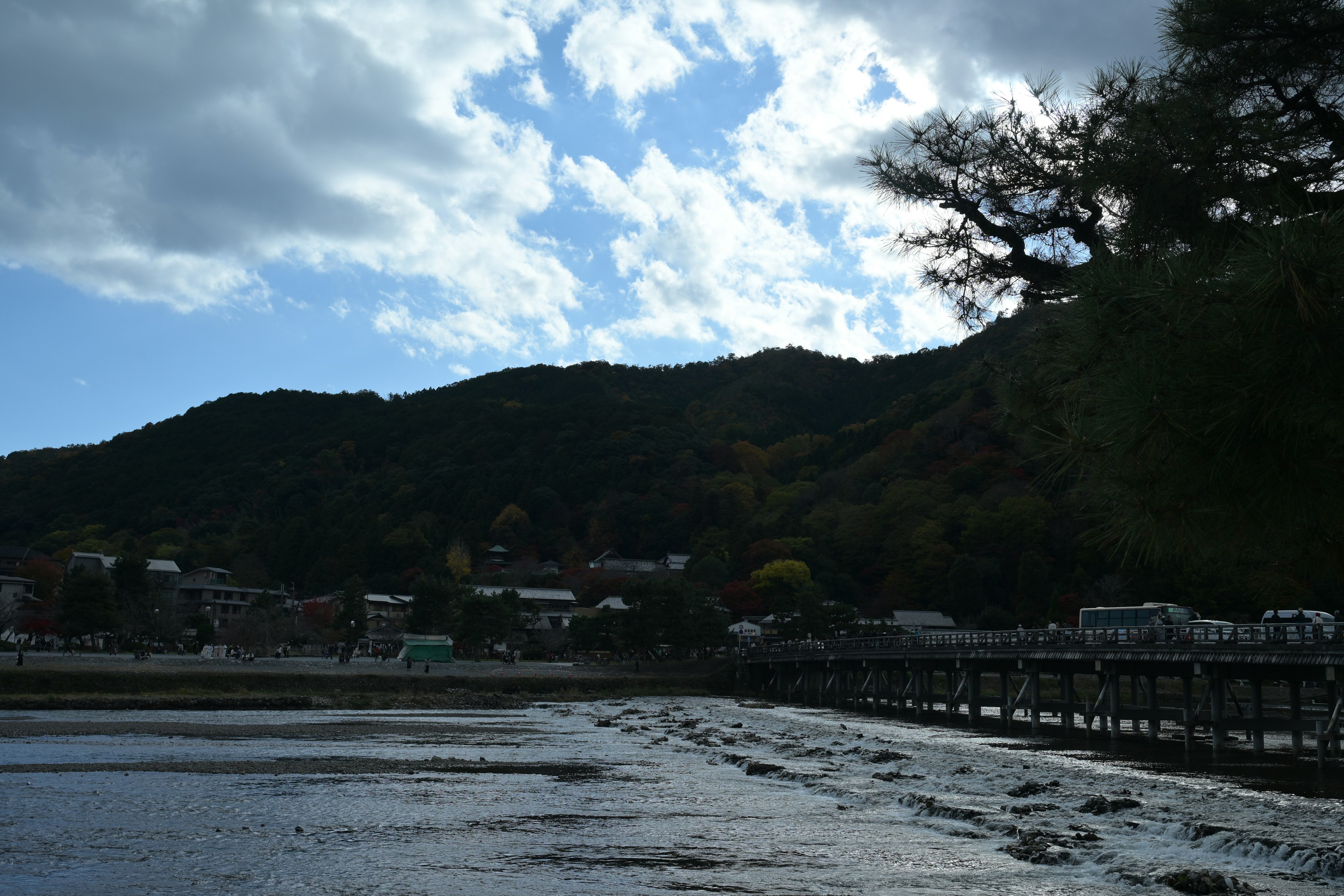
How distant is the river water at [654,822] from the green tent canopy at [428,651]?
91.1 ft

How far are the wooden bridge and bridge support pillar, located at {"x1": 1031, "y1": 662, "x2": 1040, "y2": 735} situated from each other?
0.15ft

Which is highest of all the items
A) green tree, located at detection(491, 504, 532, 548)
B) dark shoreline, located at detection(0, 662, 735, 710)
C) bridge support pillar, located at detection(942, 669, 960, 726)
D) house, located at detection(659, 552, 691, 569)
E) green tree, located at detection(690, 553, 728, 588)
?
green tree, located at detection(491, 504, 532, 548)

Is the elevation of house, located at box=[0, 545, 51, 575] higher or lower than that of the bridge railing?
higher

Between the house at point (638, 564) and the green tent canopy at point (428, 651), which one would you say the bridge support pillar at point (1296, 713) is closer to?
the green tent canopy at point (428, 651)

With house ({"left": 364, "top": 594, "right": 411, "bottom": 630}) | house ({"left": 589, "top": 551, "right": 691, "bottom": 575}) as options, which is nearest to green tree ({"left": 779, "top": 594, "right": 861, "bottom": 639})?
house ({"left": 364, "top": 594, "right": 411, "bottom": 630})

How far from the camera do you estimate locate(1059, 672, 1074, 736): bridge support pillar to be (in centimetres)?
2658

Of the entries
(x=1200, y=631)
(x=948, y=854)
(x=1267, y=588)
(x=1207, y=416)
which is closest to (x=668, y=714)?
(x=1200, y=631)

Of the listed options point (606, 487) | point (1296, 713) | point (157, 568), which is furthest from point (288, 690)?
point (606, 487)

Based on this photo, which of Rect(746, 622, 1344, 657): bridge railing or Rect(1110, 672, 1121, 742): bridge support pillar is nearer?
Rect(746, 622, 1344, 657): bridge railing

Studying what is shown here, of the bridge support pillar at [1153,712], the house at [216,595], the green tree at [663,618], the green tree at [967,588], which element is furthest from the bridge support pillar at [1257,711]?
the house at [216,595]

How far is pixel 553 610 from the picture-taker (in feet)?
248

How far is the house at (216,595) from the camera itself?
225 ft

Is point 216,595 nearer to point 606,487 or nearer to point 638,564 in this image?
point 638,564

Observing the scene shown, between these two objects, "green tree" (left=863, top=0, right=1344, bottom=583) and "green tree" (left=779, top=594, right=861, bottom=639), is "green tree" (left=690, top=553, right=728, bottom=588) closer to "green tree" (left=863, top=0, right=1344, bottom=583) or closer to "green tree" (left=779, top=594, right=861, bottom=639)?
"green tree" (left=779, top=594, right=861, bottom=639)
